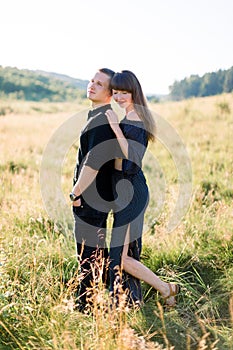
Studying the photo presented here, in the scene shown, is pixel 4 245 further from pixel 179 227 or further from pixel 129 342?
pixel 129 342

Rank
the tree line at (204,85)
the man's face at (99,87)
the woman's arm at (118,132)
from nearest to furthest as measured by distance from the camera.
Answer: the woman's arm at (118,132) < the man's face at (99,87) < the tree line at (204,85)

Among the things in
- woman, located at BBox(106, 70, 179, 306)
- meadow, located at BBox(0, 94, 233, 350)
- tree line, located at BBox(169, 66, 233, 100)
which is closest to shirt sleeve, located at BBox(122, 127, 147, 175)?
woman, located at BBox(106, 70, 179, 306)

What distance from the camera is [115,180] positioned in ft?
12.1

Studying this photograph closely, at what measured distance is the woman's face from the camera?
3.55 m

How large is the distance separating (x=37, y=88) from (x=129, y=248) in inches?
1501

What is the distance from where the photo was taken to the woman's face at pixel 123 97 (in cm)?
355

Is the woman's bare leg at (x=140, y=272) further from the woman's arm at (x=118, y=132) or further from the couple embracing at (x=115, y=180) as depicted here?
the woman's arm at (x=118, y=132)

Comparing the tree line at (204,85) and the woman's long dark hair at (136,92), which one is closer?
the woman's long dark hair at (136,92)

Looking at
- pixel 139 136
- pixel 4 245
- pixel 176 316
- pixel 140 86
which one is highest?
pixel 140 86

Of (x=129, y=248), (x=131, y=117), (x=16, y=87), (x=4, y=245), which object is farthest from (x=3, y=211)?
(x=16, y=87)

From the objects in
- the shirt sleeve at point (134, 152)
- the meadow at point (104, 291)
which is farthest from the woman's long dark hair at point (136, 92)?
the meadow at point (104, 291)

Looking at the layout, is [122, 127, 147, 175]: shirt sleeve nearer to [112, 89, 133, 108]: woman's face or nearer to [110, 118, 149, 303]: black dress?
[110, 118, 149, 303]: black dress

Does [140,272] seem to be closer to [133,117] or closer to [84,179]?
[84,179]

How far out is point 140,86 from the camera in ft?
11.9
